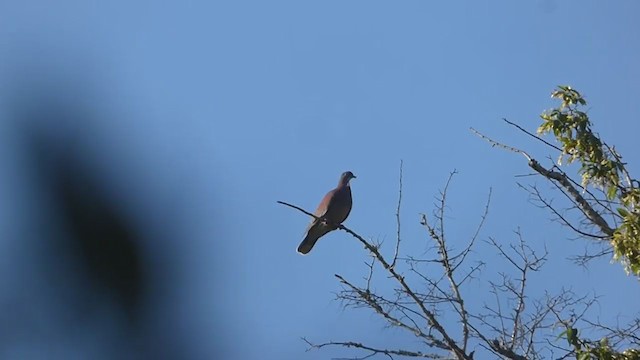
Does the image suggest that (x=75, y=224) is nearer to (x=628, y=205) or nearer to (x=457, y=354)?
(x=457, y=354)

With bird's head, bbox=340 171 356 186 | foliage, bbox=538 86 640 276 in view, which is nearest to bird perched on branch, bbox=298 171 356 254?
bird's head, bbox=340 171 356 186

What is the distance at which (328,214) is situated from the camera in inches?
371

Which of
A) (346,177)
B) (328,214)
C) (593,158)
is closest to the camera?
(593,158)

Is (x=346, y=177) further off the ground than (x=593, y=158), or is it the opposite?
(x=346, y=177)

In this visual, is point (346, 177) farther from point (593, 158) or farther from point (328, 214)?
point (593, 158)

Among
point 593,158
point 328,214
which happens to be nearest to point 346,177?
point 328,214

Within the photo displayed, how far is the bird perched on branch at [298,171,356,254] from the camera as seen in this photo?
9.37 metres

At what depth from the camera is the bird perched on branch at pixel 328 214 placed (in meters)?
9.37

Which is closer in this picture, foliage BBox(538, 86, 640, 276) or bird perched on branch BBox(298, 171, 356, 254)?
foliage BBox(538, 86, 640, 276)

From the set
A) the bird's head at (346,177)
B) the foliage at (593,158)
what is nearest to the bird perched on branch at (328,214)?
the bird's head at (346,177)

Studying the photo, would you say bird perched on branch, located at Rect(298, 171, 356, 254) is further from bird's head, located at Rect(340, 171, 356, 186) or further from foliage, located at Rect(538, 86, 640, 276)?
foliage, located at Rect(538, 86, 640, 276)

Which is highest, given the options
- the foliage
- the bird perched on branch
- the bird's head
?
the bird's head

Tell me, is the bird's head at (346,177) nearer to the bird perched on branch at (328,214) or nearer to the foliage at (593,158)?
the bird perched on branch at (328,214)

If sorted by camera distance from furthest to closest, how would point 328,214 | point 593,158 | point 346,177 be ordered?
1. point 346,177
2. point 328,214
3. point 593,158
